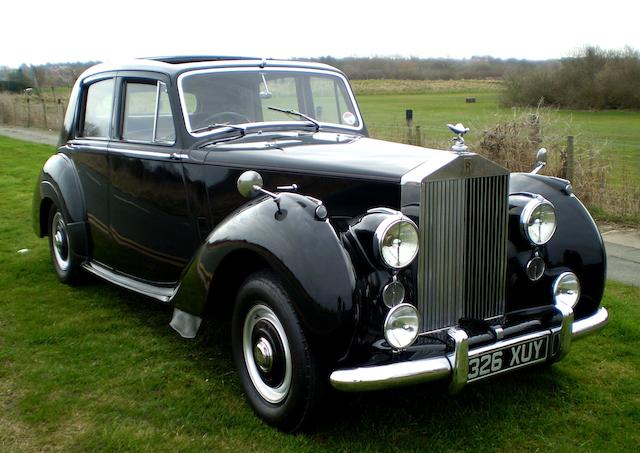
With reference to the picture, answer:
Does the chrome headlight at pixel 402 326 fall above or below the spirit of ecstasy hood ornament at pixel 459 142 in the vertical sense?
below

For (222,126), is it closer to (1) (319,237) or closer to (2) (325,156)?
(2) (325,156)

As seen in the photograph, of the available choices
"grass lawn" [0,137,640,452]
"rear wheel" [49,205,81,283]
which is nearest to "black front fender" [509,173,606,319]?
"grass lawn" [0,137,640,452]

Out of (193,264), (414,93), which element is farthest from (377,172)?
(414,93)

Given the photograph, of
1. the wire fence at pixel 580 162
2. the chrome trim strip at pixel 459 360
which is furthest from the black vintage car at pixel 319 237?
the wire fence at pixel 580 162

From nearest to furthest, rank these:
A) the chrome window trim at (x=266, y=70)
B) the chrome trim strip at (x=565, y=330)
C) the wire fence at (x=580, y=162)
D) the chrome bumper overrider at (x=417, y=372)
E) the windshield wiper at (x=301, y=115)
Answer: the chrome bumper overrider at (x=417, y=372) < the chrome trim strip at (x=565, y=330) < the chrome window trim at (x=266, y=70) < the windshield wiper at (x=301, y=115) < the wire fence at (x=580, y=162)

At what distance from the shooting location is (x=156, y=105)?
4.39 m

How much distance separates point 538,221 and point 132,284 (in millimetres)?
2810

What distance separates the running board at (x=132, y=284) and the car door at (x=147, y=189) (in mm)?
60

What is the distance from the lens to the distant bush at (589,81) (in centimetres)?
3111

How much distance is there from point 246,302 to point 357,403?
2.67ft

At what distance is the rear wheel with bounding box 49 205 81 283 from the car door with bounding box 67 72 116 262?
0.82 feet

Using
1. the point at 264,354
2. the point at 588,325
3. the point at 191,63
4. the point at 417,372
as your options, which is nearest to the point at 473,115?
the point at 191,63

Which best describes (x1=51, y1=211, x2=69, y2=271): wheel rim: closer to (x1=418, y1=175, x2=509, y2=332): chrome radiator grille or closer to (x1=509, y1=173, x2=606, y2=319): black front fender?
(x1=418, y1=175, x2=509, y2=332): chrome radiator grille

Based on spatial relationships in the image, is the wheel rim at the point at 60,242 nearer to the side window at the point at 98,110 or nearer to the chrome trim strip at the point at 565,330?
the side window at the point at 98,110
